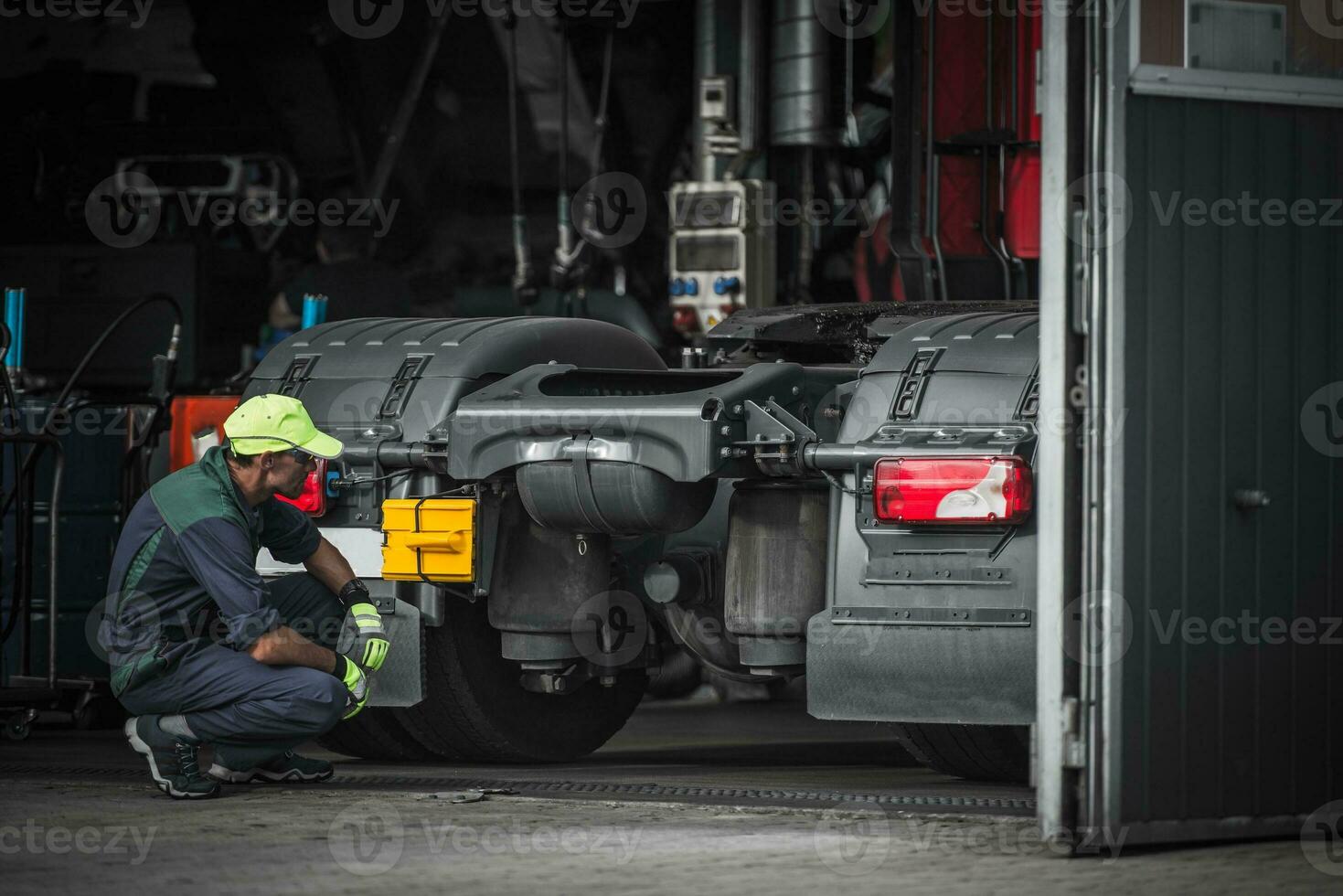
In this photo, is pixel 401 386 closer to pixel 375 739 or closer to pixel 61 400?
pixel 375 739

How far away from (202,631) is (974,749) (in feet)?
6.92

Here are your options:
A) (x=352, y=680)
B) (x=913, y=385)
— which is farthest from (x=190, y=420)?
(x=913, y=385)

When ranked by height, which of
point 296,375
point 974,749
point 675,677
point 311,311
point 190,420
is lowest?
point 675,677

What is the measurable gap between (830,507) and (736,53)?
19.9 ft

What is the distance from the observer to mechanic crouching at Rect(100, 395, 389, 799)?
18.6ft

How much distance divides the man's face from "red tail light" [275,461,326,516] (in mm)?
320

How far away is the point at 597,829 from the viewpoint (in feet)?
16.7

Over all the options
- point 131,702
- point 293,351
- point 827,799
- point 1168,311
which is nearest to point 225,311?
point 293,351

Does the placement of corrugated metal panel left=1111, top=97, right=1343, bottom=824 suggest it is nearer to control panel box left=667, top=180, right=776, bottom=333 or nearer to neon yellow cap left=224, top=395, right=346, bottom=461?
neon yellow cap left=224, top=395, right=346, bottom=461

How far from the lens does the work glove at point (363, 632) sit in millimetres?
5891

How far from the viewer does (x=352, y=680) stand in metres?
5.83

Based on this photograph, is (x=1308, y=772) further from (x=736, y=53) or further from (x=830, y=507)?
(x=736, y=53)

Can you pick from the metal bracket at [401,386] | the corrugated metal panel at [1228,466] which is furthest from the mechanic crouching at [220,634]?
the corrugated metal panel at [1228,466]

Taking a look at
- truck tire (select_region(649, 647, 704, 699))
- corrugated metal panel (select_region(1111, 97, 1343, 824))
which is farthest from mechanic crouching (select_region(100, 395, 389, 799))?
truck tire (select_region(649, 647, 704, 699))
